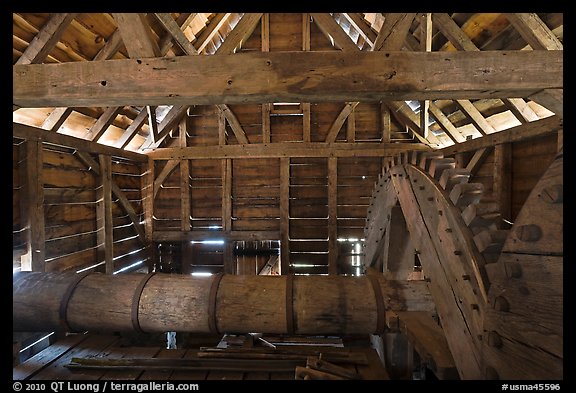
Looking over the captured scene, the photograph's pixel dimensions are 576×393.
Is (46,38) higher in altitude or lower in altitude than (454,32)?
lower

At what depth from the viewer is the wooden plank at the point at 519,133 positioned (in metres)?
3.91

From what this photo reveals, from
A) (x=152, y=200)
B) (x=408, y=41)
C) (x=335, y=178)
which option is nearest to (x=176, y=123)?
(x=152, y=200)

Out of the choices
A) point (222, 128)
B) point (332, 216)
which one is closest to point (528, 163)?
point (332, 216)

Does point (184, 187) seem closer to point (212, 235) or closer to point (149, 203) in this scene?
point (149, 203)

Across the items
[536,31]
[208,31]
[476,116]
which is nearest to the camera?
[536,31]

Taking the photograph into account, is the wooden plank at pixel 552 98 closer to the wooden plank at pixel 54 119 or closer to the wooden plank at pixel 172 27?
the wooden plank at pixel 172 27

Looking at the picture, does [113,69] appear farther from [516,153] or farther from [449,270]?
A: [516,153]

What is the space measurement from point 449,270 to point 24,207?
20.6 feet

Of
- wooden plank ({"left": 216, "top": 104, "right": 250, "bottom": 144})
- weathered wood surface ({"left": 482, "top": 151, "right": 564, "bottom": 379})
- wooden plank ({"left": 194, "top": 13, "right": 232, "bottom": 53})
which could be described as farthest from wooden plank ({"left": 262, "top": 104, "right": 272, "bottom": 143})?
weathered wood surface ({"left": 482, "top": 151, "right": 564, "bottom": 379})

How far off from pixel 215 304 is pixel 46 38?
477 cm

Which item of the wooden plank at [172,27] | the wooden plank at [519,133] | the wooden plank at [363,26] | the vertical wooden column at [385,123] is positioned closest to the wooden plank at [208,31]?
the wooden plank at [172,27]

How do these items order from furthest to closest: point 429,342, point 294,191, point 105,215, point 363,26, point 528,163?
point 294,191 → point 105,215 → point 363,26 → point 528,163 → point 429,342

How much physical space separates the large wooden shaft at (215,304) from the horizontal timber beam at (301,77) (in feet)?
5.66

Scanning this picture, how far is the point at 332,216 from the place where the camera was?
701cm
